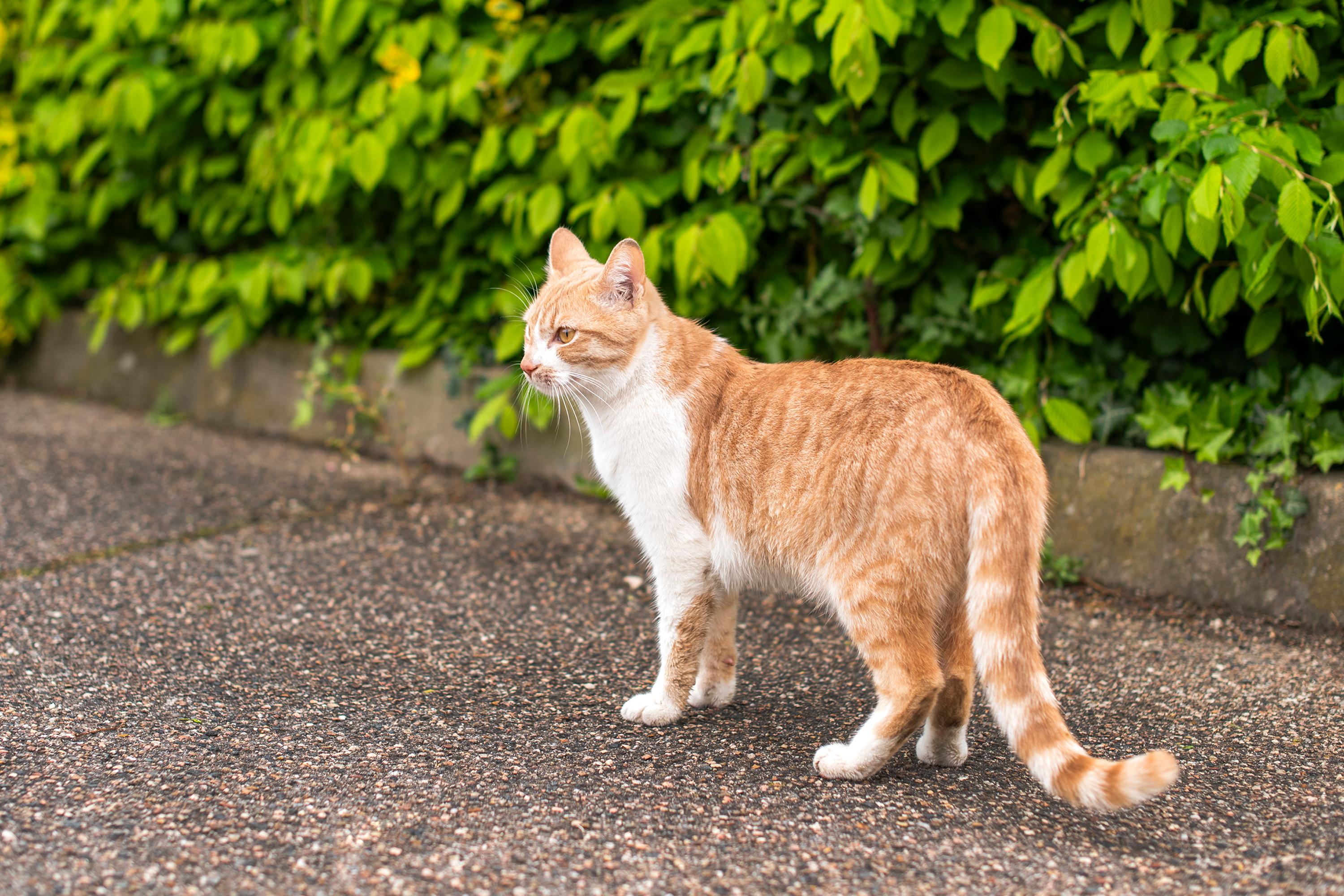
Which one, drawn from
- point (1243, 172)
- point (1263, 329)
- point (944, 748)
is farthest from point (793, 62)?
point (944, 748)

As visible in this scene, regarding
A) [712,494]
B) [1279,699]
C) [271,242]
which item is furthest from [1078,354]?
[271,242]

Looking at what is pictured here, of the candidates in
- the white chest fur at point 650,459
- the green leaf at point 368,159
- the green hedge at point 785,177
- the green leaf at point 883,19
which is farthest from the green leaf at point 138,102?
the green leaf at point 883,19

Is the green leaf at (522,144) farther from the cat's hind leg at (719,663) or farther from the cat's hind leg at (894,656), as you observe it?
the cat's hind leg at (894,656)

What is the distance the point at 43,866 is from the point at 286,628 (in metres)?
1.33

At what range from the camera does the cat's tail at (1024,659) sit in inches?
76.7

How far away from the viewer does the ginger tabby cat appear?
218cm

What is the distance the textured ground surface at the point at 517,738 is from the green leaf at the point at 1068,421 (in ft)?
1.72

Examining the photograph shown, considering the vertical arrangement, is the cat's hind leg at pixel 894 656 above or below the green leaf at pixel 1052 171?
below

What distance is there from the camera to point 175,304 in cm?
535

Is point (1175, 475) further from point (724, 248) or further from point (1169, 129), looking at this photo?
point (724, 248)

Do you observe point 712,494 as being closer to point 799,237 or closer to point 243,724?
point 243,724

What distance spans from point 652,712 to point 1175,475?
1.83m

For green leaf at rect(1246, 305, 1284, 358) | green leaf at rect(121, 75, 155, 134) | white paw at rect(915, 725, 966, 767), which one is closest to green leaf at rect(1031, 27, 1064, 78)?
green leaf at rect(1246, 305, 1284, 358)

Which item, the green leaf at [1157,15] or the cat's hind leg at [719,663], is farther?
the green leaf at [1157,15]
